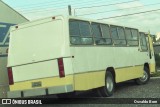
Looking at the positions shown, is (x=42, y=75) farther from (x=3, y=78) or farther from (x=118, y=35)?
(x=118, y=35)

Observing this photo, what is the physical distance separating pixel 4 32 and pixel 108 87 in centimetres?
497

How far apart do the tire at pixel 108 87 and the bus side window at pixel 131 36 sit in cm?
300

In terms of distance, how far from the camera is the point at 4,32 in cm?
1753

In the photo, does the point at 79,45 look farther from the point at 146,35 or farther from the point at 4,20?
the point at 146,35

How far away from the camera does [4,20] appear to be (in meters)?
17.6

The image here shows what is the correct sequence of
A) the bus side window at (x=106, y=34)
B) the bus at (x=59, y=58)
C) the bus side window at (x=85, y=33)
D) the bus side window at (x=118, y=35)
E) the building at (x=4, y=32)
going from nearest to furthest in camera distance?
the bus at (x=59, y=58) → the bus side window at (x=85, y=33) → the bus side window at (x=106, y=34) → the building at (x=4, y=32) → the bus side window at (x=118, y=35)

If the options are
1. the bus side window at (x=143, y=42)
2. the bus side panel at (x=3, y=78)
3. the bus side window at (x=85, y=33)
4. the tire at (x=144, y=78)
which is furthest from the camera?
the bus side window at (x=143, y=42)

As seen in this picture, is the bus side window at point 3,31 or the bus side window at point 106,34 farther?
the bus side window at point 3,31

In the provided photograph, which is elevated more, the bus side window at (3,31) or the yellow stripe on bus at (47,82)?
the bus side window at (3,31)

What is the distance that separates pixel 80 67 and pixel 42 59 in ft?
4.10

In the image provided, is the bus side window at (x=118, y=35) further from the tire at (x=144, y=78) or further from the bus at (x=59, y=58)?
the tire at (x=144, y=78)

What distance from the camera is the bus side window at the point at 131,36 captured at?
18828 millimetres

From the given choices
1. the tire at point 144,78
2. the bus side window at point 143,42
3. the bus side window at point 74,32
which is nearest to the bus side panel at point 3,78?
the bus side window at point 74,32

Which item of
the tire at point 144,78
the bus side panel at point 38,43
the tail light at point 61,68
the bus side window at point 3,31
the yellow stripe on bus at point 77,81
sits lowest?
the tire at point 144,78
